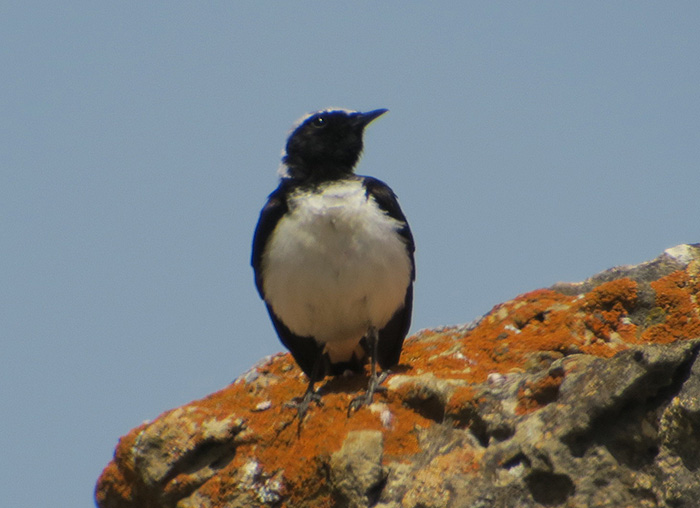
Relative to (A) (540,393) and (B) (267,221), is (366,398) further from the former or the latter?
(B) (267,221)

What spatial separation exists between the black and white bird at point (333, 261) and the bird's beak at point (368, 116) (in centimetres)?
21

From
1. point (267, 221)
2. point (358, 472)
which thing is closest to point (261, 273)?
point (267, 221)

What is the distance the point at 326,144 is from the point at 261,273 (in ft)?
4.11

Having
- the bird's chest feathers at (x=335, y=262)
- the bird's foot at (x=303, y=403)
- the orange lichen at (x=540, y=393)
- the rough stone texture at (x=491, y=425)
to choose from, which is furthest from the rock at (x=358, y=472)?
the bird's chest feathers at (x=335, y=262)

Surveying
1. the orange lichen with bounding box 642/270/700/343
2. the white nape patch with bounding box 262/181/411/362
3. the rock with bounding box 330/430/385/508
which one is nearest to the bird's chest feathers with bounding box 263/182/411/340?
the white nape patch with bounding box 262/181/411/362

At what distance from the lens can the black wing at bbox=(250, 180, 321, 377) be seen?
7.56 meters

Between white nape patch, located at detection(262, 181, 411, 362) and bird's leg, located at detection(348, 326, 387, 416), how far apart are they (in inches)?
3.5

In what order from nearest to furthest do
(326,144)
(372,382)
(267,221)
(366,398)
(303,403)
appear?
(366,398), (303,403), (372,382), (267,221), (326,144)

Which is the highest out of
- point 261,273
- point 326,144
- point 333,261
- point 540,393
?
point 326,144

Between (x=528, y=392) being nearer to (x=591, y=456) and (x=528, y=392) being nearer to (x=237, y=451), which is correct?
(x=591, y=456)

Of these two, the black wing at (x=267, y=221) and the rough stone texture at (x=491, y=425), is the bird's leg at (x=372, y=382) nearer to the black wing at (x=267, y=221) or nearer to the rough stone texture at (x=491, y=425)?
the rough stone texture at (x=491, y=425)

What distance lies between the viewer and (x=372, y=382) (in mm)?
6680

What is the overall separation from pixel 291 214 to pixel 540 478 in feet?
10.2

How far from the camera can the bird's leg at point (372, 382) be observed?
251 inches
